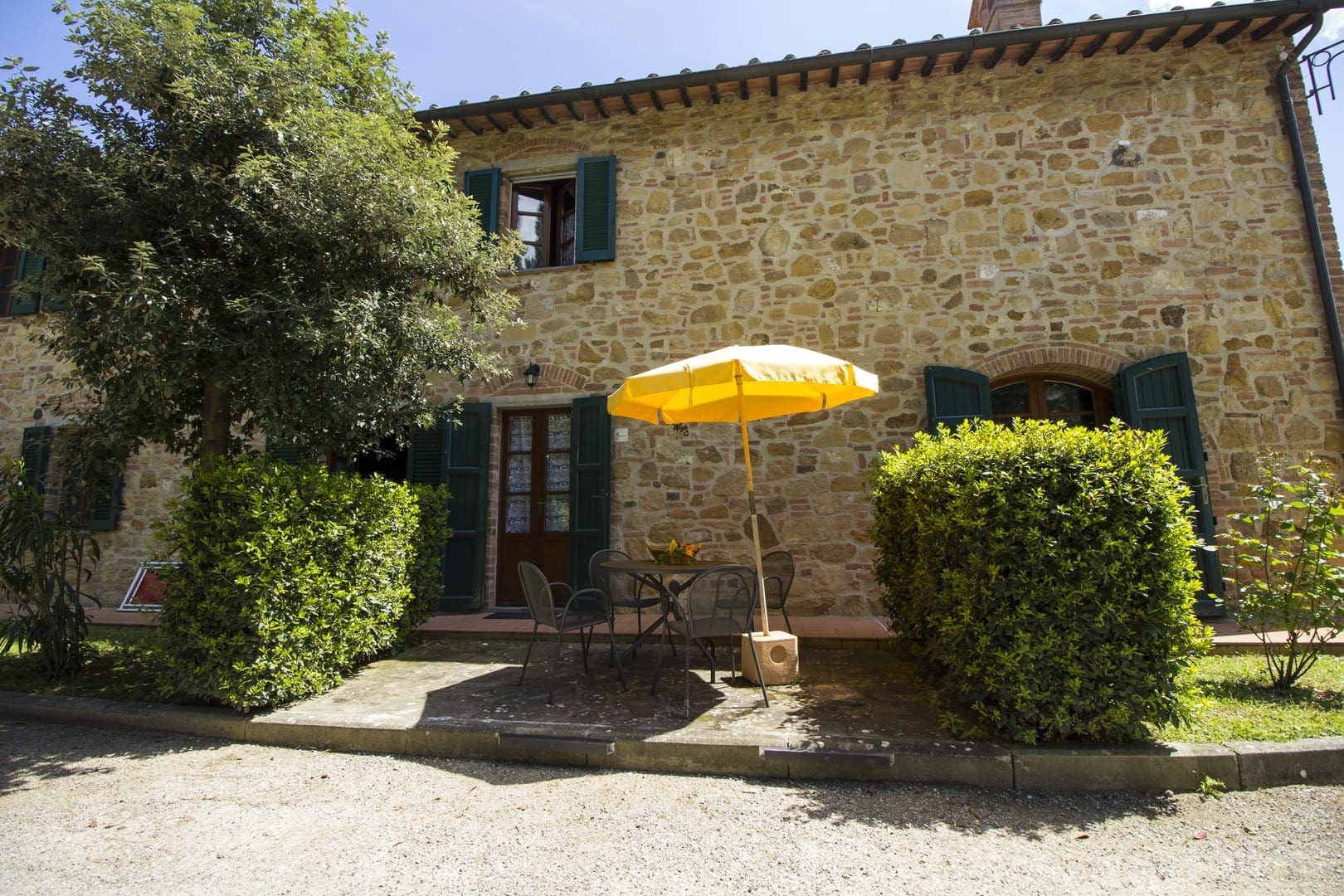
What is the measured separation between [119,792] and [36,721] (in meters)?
1.66

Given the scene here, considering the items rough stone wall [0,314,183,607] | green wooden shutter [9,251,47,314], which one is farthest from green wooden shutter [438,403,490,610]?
green wooden shutter [9,251,47,314]

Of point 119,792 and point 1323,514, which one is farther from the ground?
point 1323,514

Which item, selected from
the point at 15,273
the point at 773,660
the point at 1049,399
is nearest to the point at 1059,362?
the point at 1049,399

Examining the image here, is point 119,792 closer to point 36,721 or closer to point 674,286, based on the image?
point 36,721

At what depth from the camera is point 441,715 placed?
3.49 metres

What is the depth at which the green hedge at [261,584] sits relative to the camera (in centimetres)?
359

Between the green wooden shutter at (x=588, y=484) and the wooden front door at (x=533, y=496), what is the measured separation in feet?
0.72

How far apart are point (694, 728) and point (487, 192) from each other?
603 centimetres

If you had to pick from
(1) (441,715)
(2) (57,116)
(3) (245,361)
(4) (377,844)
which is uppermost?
(2) (57,116)

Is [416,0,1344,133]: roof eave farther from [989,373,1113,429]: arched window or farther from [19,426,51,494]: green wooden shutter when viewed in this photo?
[19,426,51,494]: green wooden shutter

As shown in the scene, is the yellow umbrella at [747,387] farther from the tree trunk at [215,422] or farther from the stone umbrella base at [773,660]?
the tree trunk at [215,422]

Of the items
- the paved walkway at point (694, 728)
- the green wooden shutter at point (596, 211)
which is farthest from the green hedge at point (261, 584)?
the green wooden shutter at point (596, 211)

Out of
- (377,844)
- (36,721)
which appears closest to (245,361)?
(36,721)

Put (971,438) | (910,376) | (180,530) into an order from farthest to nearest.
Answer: (910,376), (180,530), (971,438)
